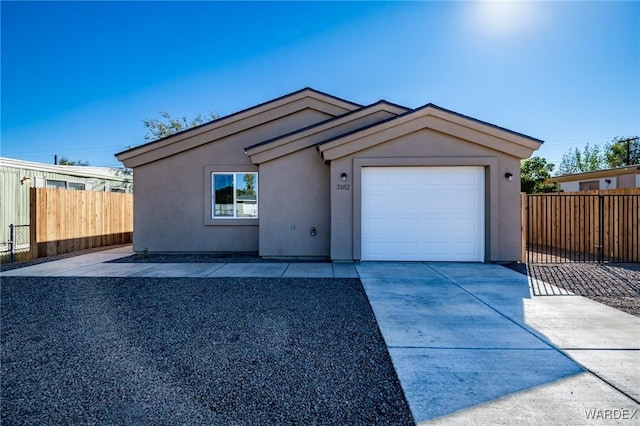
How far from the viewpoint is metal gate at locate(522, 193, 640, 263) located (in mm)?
8828

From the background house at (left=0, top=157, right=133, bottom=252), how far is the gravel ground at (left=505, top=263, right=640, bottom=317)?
714 inches

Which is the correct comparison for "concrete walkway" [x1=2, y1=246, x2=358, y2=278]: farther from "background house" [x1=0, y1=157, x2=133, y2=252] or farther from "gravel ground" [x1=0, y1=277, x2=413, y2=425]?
"background house" [x1=0, y1=157, x2=133, y2=252]

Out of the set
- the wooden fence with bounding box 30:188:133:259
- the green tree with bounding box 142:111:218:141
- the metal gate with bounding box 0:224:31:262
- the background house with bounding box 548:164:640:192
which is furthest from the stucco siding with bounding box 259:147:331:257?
the green tree with bounding box 142:111:218:141

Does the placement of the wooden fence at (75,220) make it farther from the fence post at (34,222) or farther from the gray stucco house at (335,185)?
the gray stucco house at (335,185)

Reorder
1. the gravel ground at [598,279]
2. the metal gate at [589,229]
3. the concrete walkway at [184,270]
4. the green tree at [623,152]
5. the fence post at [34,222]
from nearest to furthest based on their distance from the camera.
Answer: the gravel ground at [598,279]
the concrete walkway at [184,270]
the metal gate at [589,229]
the fence post at [34,222]
the green tree at [623,152]

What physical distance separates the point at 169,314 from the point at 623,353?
18.6 ft

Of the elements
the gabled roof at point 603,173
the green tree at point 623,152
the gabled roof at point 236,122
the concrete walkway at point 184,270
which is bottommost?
the concrete walkway at point 184,270

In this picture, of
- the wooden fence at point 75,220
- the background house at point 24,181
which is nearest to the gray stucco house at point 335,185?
the wooden fence at point 75,220

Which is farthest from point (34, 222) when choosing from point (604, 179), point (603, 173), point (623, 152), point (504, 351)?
point (623, 152)

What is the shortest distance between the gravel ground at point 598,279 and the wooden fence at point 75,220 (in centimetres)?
1404

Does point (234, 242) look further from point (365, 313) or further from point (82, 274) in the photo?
point (365, 313)

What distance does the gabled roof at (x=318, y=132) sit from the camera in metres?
9.27

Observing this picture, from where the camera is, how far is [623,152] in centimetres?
3344


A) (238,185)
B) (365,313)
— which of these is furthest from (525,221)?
(238,185)
